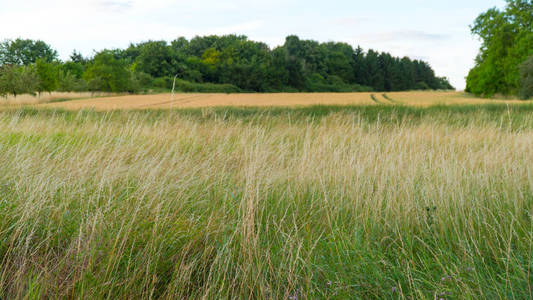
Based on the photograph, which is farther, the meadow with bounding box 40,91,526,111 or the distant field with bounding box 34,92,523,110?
the distant field with bounding box 34,92,523,110

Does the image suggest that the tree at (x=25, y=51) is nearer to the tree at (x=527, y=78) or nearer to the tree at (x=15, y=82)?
the tree at (x=15, y=82)

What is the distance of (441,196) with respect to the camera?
2.83 meters

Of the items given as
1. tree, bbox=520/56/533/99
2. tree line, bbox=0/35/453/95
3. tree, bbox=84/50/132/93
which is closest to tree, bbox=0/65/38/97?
tree line, bbox=0/35/453/95

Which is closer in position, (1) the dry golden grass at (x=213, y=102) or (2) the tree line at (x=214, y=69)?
(1) the dry golden grass at (x=213, y=102)

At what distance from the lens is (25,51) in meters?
85.9

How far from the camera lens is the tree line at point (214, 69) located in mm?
43500

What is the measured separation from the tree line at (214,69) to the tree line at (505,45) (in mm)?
31939

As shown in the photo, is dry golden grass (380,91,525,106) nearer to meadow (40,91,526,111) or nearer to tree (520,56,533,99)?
meadow (40,91,526,111)

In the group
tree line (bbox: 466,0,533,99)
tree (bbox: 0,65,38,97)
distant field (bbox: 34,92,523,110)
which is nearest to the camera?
distant field (bbox: 34,92,523,110)

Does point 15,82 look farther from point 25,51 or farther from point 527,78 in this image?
point 25,51

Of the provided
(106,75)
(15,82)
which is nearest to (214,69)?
(106,75)

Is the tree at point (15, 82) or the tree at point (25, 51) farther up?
the tree at point (25, 51)

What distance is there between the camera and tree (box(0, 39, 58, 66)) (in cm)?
8138

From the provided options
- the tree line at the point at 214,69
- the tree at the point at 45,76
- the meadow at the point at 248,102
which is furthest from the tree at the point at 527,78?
the tree at the point at 45,76
